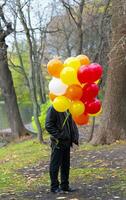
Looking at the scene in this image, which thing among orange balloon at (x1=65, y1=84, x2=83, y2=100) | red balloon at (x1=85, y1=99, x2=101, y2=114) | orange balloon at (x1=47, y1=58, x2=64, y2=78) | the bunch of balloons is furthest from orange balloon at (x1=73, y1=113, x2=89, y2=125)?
orange balloon at (x1=47, y1=58, x2=64, y2=78)

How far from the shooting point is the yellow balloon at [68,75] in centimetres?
689

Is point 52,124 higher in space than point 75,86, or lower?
lower

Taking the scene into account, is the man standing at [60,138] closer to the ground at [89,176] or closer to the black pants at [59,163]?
the black pants at [59,163]

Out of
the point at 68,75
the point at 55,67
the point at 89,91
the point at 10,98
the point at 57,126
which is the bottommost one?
the point at 10,98

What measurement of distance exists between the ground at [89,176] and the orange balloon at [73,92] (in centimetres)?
157

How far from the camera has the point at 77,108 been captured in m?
7.05

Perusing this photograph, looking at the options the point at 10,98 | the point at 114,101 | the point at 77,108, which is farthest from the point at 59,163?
the point at 10,98

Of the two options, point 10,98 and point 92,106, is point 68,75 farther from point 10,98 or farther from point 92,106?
point 10,98

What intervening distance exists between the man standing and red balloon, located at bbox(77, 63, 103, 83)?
2.30 ft

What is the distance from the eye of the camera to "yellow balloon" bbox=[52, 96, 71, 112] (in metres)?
6.92

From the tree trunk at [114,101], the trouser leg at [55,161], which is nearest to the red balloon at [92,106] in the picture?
the trouser leg at [55,161]

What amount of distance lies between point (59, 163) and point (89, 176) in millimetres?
1875

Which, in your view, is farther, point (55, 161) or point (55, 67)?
point (55, 161)

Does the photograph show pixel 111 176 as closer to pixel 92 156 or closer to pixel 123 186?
pixel 123 186
